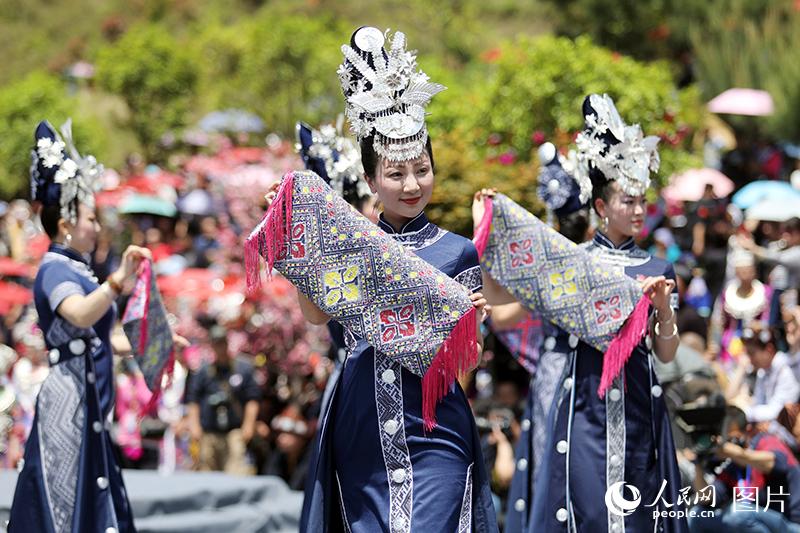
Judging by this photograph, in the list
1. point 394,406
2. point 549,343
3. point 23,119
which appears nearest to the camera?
point 394,406

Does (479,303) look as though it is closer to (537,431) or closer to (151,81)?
(537,431)

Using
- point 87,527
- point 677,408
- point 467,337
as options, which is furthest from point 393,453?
point 677,408

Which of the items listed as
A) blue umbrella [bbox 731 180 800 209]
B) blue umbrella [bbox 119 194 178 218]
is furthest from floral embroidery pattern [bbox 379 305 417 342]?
blue umbrella [bbox 119 194 178 218]

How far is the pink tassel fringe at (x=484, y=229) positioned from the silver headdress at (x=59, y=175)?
170cm

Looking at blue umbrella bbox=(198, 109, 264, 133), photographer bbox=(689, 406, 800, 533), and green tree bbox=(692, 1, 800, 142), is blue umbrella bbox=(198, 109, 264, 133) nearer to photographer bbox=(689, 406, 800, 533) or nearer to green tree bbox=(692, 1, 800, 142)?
green tree bbox=(692, 1, 800, 142)

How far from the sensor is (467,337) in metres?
3.77

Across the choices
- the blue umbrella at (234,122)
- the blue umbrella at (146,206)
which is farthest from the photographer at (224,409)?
the blue umbrella at (234,122)

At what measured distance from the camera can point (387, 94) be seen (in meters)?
3.87

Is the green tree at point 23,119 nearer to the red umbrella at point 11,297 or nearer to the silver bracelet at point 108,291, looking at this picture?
the red umbrella at point 11,297

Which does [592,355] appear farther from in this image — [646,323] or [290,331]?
[290,331]

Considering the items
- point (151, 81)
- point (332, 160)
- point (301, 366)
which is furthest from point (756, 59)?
point (332, 160)

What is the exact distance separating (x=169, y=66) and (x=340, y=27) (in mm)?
3032

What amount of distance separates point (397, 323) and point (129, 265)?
151 centimetres

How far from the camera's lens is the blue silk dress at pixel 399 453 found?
3.74 m
